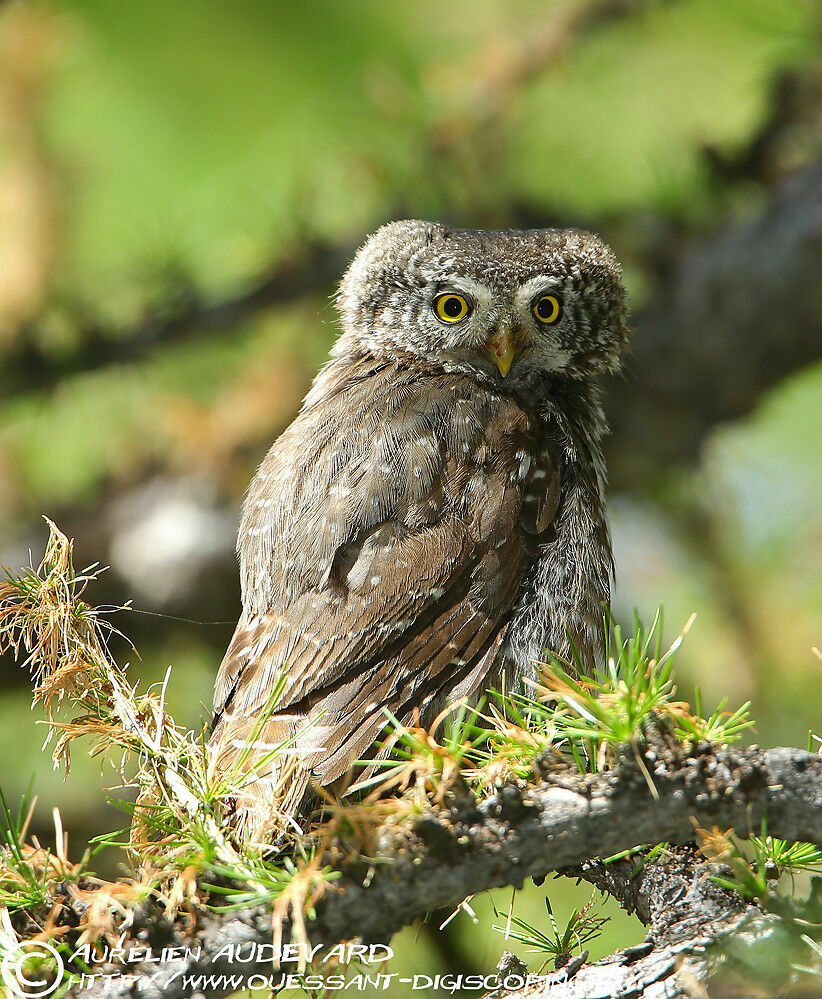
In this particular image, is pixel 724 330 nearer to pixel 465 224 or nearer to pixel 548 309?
pixel 465 224

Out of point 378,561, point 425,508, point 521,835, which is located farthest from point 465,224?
point 521,835

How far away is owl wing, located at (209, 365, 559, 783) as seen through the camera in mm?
1945

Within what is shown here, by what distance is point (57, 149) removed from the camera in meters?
4.68

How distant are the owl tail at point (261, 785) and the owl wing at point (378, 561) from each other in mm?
105

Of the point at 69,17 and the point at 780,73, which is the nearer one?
the point at 780,73

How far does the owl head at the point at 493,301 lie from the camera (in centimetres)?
246

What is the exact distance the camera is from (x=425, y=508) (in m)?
2.14

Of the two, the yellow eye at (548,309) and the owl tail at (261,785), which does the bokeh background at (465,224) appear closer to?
the yellow eye at (548,309)

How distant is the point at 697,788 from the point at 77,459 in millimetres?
4363

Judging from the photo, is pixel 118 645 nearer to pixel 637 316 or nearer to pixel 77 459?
pixel 77 459

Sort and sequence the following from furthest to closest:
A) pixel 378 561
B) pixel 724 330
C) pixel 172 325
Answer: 1. pixel 724 330
2. pixel 172 325
3. pixel 378 561

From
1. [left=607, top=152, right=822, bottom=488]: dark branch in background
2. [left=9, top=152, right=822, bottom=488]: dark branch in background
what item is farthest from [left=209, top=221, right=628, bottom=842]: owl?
[left=607, top=152, right=822, bottom=488]: dark branch in background

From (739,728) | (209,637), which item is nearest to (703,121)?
(209,637)

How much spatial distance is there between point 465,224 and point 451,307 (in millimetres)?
1719
